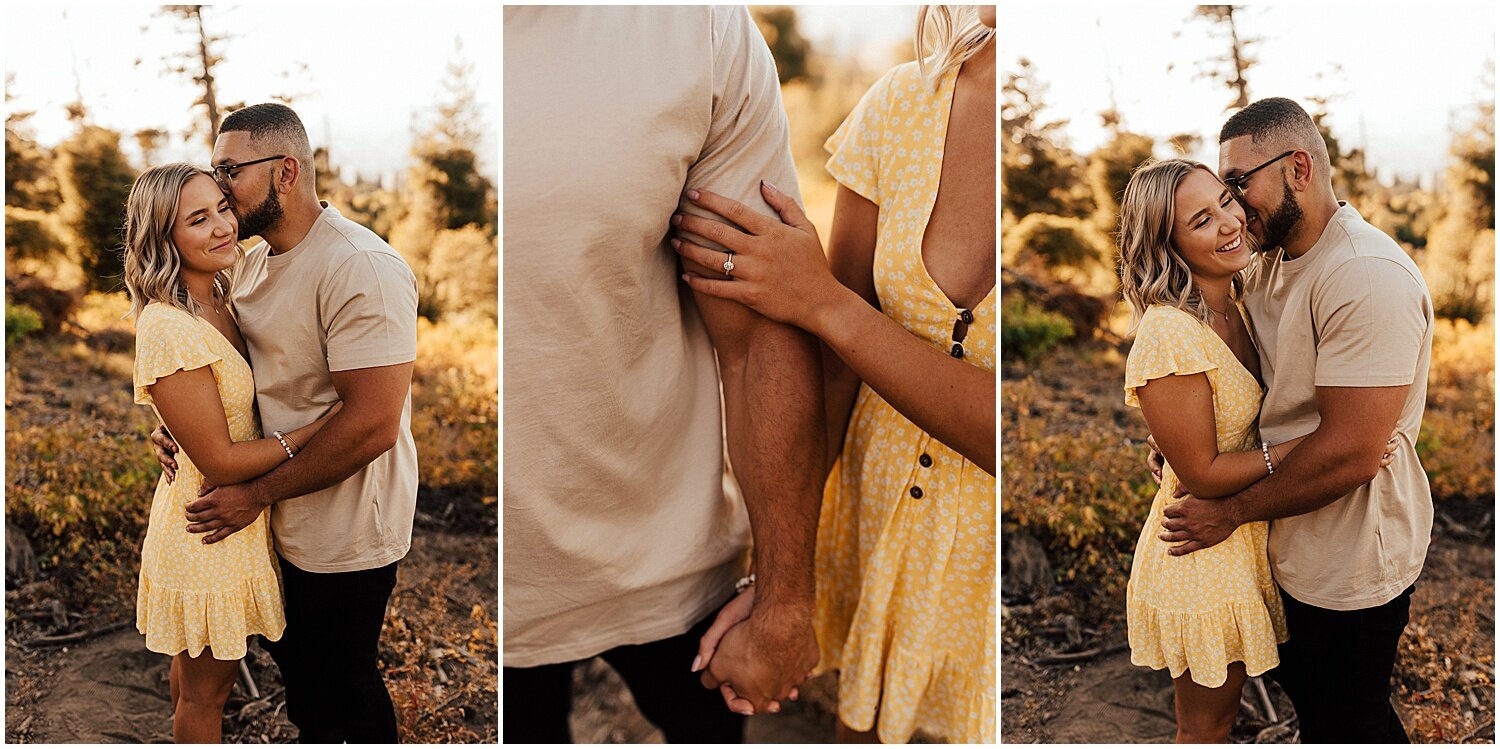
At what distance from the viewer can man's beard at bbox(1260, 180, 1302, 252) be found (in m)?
2.17

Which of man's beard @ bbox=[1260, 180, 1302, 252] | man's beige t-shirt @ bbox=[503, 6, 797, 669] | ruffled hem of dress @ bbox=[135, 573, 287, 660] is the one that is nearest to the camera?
man's beige t-shirt @ bbox=[503, 6, 797, 669]

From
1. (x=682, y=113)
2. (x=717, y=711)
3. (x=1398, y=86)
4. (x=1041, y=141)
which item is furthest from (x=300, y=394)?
(x=1398, y=86)

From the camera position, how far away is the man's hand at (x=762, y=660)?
7.38 ft

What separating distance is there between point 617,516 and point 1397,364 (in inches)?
61.4

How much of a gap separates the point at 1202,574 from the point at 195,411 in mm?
2046

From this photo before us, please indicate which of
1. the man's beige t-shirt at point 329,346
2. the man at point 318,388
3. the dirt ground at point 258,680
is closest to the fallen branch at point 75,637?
the dirt ground at point 258,680

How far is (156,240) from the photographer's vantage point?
7.29ft

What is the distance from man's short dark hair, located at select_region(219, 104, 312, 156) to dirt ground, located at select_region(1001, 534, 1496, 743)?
1.78 m

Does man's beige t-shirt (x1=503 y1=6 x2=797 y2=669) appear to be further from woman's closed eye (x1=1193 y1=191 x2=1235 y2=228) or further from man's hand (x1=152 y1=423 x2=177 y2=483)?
woman's closed eye (x1=1193 y1=191 x2=1235 y2=228)

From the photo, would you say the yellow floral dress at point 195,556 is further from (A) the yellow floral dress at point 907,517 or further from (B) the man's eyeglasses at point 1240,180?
(B) the man's eyeglasses at point 1240,180

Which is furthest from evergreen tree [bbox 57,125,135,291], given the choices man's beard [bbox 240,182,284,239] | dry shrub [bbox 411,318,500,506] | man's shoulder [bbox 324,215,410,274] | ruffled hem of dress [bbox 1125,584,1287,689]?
ruffled hem of dress [bbox 1125,584,1287,689]

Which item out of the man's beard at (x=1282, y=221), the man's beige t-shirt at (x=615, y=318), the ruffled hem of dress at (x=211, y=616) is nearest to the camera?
the man's beige t-shirt at (x=615, y=318)

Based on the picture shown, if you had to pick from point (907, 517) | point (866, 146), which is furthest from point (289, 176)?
point (907, 517)

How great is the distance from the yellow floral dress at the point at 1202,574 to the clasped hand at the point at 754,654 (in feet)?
2.32
